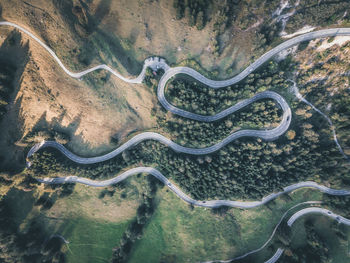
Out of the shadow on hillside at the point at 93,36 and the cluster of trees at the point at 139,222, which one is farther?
the cluster of trees at the point at 139,222

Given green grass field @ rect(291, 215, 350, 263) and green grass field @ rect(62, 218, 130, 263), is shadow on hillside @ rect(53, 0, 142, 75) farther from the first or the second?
green grass field @ rect(291, 215, 350, 263)

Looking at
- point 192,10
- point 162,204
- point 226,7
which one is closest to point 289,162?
point 162,204

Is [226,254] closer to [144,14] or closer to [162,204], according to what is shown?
[162,204]

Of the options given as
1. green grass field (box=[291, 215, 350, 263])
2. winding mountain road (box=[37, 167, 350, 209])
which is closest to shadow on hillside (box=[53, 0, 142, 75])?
winding mountain road (box=[37, 167, 350, 209])

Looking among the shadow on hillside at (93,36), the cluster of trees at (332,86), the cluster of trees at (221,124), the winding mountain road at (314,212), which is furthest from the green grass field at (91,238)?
the cluster of trees at (332,86)

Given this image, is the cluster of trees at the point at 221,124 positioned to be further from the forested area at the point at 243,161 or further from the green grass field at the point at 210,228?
the green grass field at the point at 210,228

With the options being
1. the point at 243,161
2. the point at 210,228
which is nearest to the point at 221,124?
the point at 243,161

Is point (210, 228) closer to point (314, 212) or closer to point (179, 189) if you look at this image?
point (179, 189)
